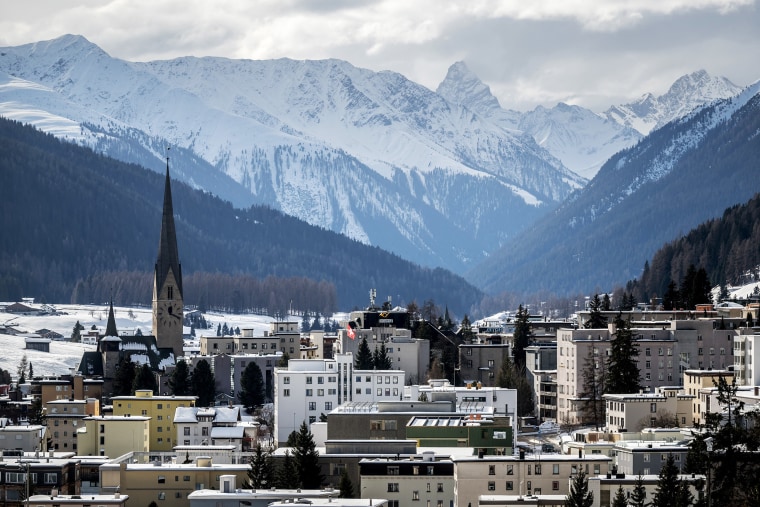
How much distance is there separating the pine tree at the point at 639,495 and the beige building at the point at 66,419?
1846 inches

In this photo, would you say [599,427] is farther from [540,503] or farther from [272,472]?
[540,503]

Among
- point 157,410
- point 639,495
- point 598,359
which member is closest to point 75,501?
point 639,495

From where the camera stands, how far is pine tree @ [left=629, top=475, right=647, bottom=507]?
9106cm

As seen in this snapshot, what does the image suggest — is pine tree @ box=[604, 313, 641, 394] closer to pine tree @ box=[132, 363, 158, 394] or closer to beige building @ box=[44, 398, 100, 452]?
beige building @ box=[44, 398, 100, 452]

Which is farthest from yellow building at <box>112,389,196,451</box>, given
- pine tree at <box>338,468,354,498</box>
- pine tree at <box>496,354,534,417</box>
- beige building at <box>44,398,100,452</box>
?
pine tree at <box>338,468,354,498</box>

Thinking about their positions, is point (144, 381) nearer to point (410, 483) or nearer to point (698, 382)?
point (698, 382)

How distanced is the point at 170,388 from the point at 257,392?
8241 mm

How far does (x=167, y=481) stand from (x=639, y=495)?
2446cm

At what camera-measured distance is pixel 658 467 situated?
106312mm

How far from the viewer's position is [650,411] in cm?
13250

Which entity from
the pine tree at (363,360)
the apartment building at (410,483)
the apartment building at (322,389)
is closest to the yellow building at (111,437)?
the apartment building at (322,389)

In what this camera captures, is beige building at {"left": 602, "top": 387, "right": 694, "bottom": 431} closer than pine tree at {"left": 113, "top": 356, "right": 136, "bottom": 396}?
Yes

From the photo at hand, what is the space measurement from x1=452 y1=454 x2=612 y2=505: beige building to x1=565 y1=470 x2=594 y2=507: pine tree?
4.89 meters

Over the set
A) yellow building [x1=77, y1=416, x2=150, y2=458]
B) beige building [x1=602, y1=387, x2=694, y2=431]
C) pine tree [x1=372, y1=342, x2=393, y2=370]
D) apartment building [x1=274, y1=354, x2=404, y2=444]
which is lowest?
yellow building [x1=77, y1=416, x2=150, y2=458]
